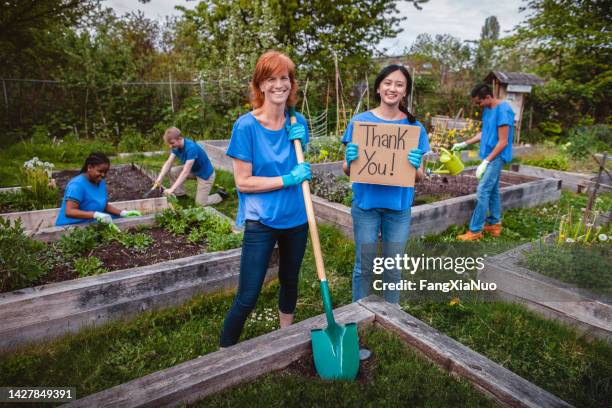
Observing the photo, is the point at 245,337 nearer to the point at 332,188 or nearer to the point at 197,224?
the point at 197,224

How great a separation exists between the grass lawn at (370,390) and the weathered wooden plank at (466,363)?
0.17 feet

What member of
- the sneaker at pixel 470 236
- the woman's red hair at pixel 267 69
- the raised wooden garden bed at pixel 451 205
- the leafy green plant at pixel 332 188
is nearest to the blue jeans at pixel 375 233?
the woman's red hair at pixel 267 69

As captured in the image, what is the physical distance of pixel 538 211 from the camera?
6027mm

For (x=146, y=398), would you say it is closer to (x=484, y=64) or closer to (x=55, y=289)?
(x=55, y=289)

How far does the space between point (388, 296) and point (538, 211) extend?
445cm

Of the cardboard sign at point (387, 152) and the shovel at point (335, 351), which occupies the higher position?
the cardboard sign at point (387, 152)

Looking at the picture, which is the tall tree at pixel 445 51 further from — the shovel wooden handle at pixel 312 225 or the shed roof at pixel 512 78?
the shovel wooden handle at pixel 312 225

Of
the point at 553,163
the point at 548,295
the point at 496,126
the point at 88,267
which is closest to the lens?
the point at 548,295

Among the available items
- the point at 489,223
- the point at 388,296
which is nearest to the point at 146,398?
the point at 388,296

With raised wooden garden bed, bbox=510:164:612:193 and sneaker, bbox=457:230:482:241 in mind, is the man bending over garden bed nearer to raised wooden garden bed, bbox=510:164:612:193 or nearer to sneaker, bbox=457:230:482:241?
sneaker, bbox=457:230:482:241

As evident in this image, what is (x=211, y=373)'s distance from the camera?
6.06ft

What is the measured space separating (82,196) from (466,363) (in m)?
3.84

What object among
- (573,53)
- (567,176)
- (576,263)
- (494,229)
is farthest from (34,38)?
(573,53)

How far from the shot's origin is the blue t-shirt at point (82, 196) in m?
3.88
